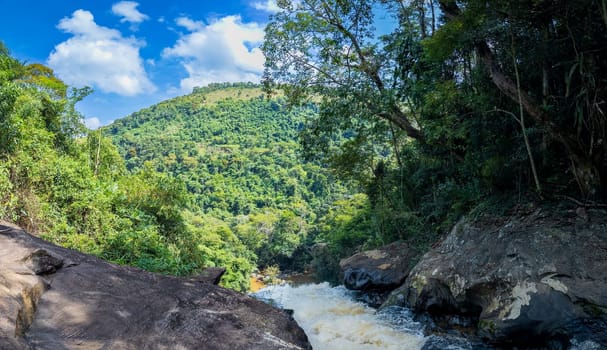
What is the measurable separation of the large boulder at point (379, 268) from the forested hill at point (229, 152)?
90.7 feet

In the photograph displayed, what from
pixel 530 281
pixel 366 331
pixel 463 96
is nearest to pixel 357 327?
pixel 366 331

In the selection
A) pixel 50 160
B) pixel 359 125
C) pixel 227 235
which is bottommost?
pixel 227 235

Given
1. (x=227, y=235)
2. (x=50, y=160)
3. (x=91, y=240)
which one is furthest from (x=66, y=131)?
(x=227, y=235)

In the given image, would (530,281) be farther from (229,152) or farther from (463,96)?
(229,152)

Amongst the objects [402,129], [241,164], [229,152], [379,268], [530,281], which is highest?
[229,152]

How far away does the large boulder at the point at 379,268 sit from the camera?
1174cm

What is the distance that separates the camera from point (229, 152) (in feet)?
302

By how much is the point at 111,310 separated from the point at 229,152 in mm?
90587

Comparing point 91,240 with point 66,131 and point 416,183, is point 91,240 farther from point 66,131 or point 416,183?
point 416,183

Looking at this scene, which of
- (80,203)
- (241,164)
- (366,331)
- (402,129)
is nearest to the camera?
(366,331)

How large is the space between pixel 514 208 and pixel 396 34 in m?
6.91

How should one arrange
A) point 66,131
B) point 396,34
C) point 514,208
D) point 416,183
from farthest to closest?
point 66,131 < point 416,183 < point 396,34 < point 514,208

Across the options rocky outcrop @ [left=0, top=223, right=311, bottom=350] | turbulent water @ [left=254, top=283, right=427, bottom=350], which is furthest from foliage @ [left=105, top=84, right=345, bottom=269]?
rocky outcrop @ [left=0, top=223, right=311, bottom=350]

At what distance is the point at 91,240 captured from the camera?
9039mm
